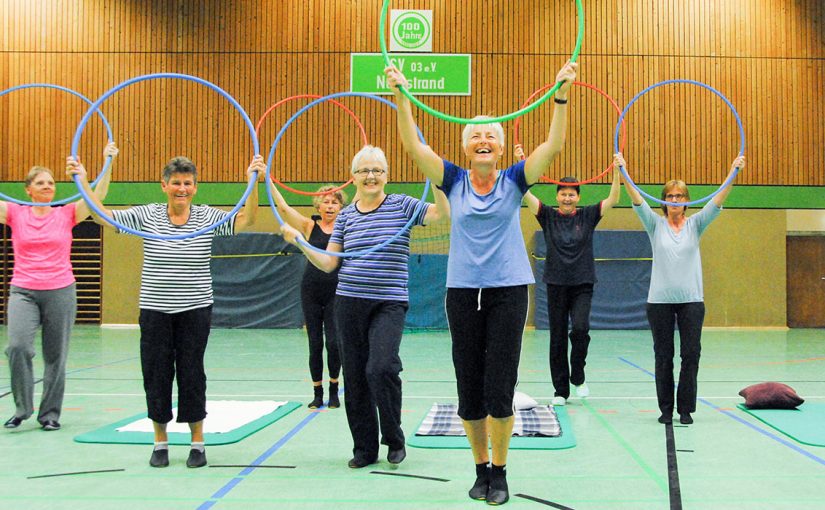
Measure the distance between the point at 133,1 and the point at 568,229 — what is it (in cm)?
1456

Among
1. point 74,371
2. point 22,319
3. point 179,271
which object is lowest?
point 74,371

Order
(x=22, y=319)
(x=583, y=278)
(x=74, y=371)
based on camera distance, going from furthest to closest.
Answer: (x=74, y=371), (x=583, y=278), (x=22, y=319)

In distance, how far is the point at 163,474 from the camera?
14.5ft

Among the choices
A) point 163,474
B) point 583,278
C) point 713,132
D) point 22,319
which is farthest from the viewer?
point 713,132

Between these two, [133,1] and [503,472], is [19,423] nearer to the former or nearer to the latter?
[503,472]

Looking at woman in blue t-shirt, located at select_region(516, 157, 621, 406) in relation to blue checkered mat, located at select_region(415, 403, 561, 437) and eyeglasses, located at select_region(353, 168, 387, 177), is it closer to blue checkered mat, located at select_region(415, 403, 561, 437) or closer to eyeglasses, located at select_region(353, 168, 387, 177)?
blue checkered mat, located at select_region(415, 403, 561, 437)

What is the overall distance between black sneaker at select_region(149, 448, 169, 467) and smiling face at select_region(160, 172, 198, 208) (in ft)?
5.22

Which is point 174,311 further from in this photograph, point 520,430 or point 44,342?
point 520,430

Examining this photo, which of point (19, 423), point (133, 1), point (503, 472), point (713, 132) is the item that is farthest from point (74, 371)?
point (713, 132)

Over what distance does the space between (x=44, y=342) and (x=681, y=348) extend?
17.3ft

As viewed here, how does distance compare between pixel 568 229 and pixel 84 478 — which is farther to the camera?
pixel 568 229

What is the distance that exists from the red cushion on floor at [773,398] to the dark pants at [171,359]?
4.87 meters

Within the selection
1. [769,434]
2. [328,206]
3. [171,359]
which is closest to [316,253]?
[171,359]

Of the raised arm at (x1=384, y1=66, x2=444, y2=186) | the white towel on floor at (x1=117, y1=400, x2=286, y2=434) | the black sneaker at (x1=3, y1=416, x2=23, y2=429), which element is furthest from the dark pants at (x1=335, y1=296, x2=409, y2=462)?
the black sneaker at (x1=3, y1=416, x2=23, y2=429)
